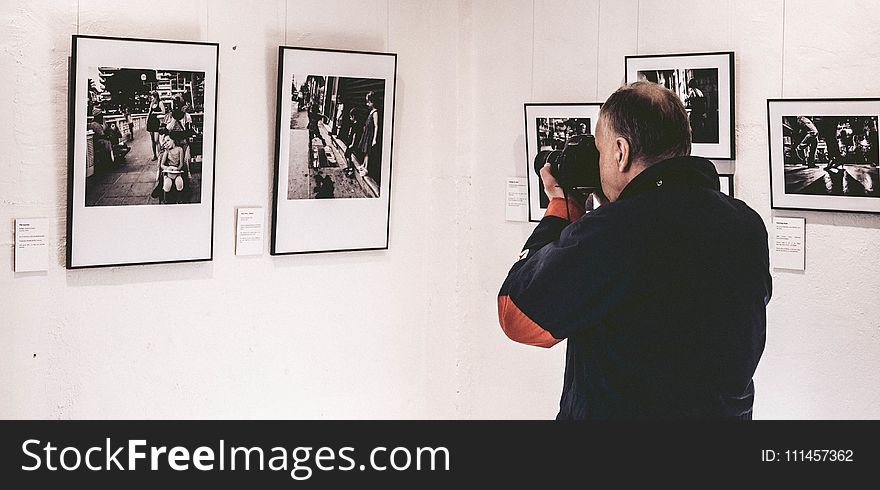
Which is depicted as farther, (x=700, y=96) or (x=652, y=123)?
(x=700, y=96)

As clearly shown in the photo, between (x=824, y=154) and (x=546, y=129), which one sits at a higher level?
(x=546, y=129)

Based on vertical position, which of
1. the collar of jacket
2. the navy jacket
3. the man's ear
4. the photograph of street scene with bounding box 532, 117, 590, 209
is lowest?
the navy jacket

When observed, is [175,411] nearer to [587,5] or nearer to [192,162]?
[192,162]

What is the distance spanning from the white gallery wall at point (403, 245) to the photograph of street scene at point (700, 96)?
0.27 feet

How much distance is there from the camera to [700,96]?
292 cm

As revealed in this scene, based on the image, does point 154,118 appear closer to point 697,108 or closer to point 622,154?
point 622,154

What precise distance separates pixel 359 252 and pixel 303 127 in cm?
48

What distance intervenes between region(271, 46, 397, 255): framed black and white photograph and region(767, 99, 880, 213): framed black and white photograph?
124 cm

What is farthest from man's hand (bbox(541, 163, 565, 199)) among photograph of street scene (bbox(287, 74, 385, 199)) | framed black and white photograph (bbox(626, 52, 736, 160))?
photograph of street scene (bbox(287, 74, 385, 199))

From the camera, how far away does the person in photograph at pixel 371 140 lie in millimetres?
3268

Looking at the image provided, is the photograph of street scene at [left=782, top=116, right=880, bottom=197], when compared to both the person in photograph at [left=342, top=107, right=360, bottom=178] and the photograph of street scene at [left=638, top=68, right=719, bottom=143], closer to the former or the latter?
the photograph of street scene at [left=638, top=68, right=719, bottom=143]

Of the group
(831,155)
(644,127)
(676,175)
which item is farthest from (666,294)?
(831,155)

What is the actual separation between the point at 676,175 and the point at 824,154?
85 cm

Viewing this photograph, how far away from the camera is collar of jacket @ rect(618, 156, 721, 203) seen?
205 centimetres
